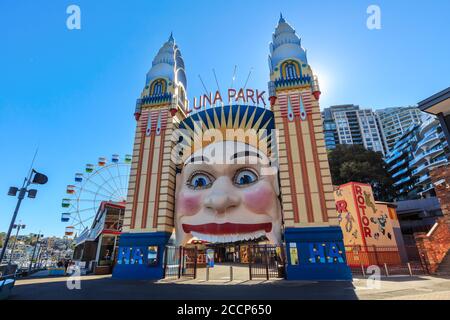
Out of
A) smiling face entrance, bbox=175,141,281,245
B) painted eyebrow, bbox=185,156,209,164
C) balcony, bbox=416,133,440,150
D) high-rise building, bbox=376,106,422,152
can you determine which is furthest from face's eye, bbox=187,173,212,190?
high-rise building, bbox=376,106,422,152

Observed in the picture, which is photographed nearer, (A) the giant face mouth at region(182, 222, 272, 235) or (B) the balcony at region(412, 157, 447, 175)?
(A) the giant face mouth at region(182, 222, 272, 235)

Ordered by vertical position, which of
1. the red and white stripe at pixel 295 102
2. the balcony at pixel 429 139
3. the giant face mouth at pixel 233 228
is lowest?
the giant face mouth at pixel 233 228

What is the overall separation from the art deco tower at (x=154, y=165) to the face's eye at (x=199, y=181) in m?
1.72

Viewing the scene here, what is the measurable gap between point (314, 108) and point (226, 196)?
752cm

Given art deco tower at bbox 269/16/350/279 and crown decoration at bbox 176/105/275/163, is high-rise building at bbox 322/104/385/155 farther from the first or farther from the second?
crown decoration at bbox 176/105/275/163

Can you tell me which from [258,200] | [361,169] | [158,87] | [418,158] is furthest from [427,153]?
[158,87]

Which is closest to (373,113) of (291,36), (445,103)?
(291,36)

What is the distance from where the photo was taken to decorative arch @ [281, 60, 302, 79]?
15.7 m

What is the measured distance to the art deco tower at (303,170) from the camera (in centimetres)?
1224

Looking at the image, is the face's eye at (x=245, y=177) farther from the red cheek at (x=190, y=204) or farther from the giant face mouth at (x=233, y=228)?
the red cheek at (x=190, y=204)

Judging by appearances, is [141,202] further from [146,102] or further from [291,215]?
[291,215]

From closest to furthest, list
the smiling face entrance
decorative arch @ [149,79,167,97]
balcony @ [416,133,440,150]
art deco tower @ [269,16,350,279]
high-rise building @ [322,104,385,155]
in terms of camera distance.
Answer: art deco tower @ [269,16,350,279]
the smiling face entrance
decorative arch @ [149,79,167,97]
balcony @ [416,133,440,150]
high-rise building @ [322,104,385,155]

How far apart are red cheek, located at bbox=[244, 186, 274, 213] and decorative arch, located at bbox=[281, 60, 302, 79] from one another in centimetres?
758

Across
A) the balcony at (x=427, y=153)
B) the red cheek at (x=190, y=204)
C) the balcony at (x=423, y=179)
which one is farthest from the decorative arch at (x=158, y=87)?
the balcony at (x=423, y=179)
